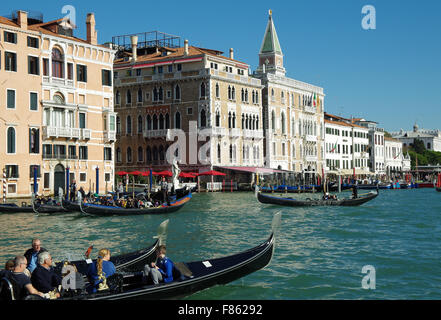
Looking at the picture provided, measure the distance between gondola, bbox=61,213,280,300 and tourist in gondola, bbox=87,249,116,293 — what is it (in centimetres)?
19

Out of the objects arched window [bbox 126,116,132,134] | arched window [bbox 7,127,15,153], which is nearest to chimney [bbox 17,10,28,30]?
arched window [bbox 7,127,15,153]

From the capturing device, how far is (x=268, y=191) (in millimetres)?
38750

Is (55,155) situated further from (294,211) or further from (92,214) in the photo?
(294,211)

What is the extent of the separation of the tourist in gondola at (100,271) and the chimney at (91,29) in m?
24.3

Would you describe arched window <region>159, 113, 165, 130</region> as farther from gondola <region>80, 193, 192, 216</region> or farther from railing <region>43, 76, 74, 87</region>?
gondola <region>80, 193, 192, 216</region>

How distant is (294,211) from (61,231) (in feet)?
31.5

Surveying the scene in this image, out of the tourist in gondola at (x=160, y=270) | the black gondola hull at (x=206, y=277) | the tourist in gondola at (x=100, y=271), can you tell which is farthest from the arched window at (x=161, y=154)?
the tourist in gondola at (x=100, y=271)

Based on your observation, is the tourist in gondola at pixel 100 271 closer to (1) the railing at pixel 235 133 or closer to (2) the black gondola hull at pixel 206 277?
(2) the black gondola hull at pixel 206 277

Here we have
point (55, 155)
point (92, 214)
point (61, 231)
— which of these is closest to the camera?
point (61, 231)

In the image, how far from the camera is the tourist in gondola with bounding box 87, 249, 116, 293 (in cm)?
779

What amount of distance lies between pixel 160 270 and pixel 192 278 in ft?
1.52

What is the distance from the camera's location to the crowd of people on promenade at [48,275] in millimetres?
6891

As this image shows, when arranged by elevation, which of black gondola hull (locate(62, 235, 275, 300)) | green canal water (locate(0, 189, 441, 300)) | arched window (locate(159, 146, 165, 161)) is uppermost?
arched window (locate(159, 146, 165, 161))
